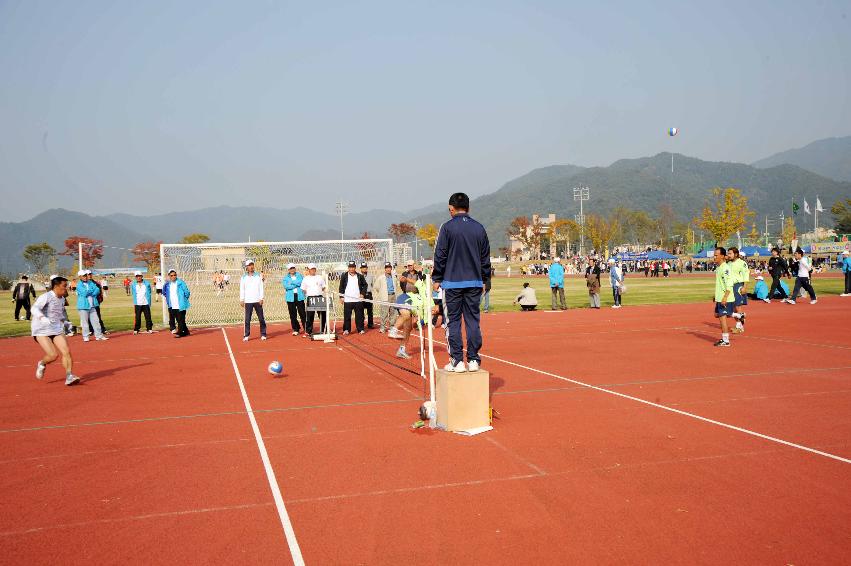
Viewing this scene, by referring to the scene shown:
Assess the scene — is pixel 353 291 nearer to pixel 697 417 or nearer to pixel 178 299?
pixel 178 299

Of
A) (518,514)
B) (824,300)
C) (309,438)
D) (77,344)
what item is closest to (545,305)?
(824,300)

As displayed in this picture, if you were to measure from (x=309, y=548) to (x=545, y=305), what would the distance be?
26755mm

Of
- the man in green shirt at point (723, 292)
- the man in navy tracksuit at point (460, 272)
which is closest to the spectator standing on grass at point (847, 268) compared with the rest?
the man in green shirt at point (723, 292)

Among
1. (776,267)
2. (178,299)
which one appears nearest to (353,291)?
(178,299)

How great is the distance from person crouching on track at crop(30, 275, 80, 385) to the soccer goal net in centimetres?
1153

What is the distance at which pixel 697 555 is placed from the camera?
4020 mm

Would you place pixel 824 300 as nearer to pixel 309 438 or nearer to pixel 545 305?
pixel 545 305

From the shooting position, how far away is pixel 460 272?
7.62 metres

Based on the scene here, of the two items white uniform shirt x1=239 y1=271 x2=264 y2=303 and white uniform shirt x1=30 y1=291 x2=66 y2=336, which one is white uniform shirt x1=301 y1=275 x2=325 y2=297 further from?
white uniform shirt x1=30 y1=291 x2=66 y2=336

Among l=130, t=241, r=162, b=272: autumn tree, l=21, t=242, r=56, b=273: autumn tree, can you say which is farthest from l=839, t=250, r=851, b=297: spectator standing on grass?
l=21, t=242, r=56, b=273: autumn tree

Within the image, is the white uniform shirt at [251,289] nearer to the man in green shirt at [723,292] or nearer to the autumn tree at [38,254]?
the man in green shirt at [723,292]

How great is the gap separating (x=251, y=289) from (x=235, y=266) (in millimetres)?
10109

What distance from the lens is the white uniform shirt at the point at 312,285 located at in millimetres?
19266

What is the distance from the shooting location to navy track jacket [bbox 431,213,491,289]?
758 centimetres
